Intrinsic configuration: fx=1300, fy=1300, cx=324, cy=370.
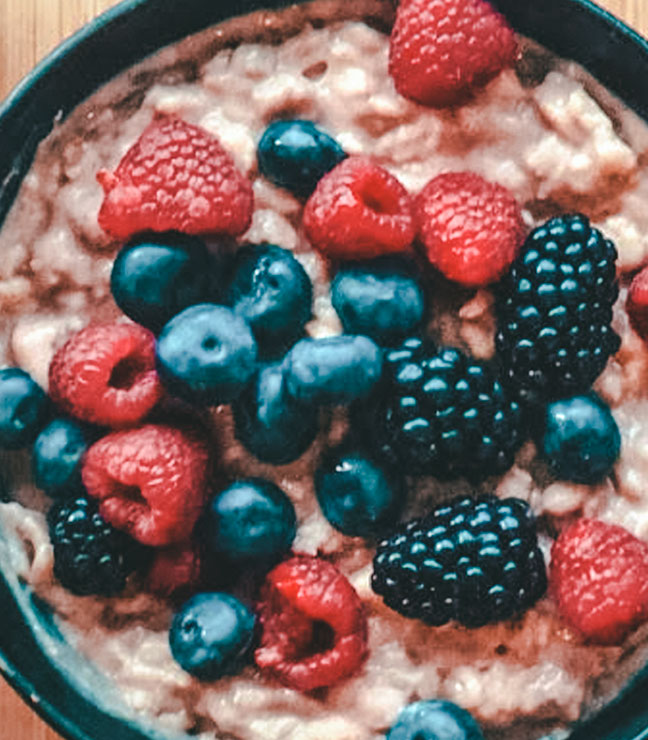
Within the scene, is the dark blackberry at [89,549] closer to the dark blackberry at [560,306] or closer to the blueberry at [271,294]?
the blueberry at [271,294]

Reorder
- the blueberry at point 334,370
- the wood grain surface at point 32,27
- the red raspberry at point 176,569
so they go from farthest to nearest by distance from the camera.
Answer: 1. the wood grain surface at point 32,27
2. the red raspberry at point 176,569
3. the blueberry at point 334,370

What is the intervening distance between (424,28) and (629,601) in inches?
25.3

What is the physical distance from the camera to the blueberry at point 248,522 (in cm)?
139

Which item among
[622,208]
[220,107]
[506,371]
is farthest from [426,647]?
[220,107]

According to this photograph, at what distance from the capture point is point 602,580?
1.36 meters

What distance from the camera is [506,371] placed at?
1.41 m

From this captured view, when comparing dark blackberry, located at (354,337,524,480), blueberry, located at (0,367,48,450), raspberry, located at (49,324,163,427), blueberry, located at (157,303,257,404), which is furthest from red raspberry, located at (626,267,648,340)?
blueberry, located at (0,367,48,450)

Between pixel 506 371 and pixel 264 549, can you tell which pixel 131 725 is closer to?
pixel 264 549

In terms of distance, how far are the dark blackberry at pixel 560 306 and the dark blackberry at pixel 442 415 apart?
0.16ft

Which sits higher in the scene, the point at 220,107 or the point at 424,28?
the point at 424,28

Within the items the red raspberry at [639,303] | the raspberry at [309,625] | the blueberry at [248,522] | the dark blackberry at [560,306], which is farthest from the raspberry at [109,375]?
the red raspberry at [639,303]

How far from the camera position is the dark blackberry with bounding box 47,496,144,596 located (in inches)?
54.2

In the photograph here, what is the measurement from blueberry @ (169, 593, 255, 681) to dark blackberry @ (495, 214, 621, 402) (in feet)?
1.30

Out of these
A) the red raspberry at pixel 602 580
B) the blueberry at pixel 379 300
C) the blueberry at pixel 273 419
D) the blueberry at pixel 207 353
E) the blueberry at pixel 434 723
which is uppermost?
the blueberry at pixel 379 300
